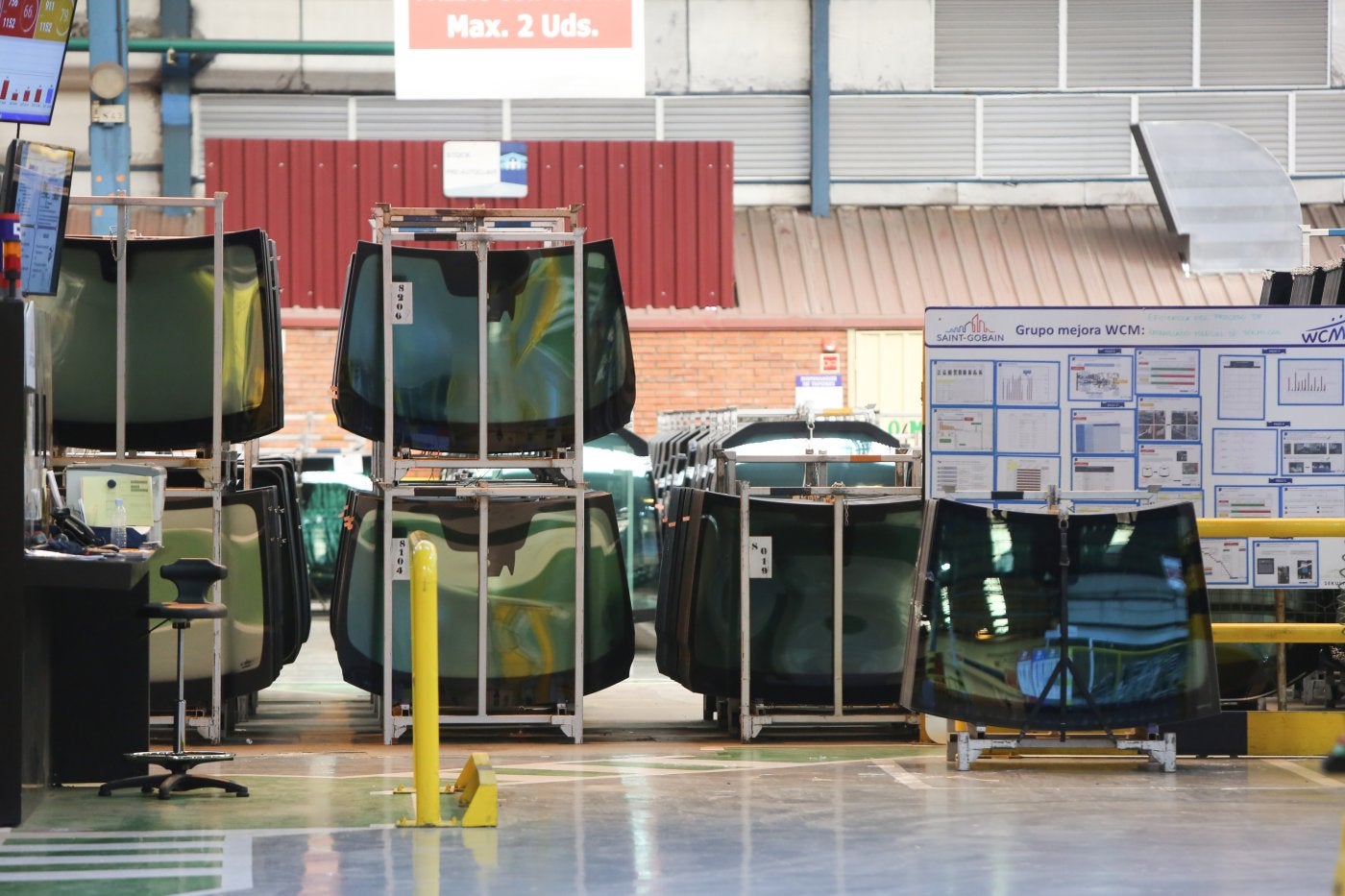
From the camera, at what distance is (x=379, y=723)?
10477mm

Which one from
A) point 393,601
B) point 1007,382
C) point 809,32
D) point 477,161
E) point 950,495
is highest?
point 809,32

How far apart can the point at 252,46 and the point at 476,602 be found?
17010 mm

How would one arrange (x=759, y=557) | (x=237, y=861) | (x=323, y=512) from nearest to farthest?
1. (x=237, y=861)
2. (x=759, y=557)
3. (x=323, y=512)

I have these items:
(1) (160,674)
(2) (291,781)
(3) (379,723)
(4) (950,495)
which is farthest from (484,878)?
(3) (379,723)

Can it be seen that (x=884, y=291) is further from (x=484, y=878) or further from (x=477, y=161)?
(x=484, y=878)

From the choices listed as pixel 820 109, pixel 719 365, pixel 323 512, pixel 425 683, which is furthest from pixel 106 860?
pixel 820 109

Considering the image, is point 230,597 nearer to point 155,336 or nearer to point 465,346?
point 155,336

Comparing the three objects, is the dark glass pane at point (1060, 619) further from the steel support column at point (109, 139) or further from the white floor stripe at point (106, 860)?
the steel support column at point (109, 139)

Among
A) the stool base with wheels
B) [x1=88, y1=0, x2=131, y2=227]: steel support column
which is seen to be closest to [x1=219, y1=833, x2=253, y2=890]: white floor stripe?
the stool base with wheels

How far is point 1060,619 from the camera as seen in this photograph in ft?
26.5

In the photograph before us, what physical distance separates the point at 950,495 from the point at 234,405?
12.7 feet

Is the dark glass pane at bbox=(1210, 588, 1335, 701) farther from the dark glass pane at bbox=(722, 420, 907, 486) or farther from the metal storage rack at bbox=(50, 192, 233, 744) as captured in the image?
the dark glass pane at bbox=(722, 420, 907, 486)

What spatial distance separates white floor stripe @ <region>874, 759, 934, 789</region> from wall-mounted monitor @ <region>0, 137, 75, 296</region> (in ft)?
14.4

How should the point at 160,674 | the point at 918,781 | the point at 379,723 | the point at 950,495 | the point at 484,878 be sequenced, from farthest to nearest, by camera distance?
the point at 379,723, the point at 160,674, the point at 950,495, the point at 918,781, the point at 484,878
